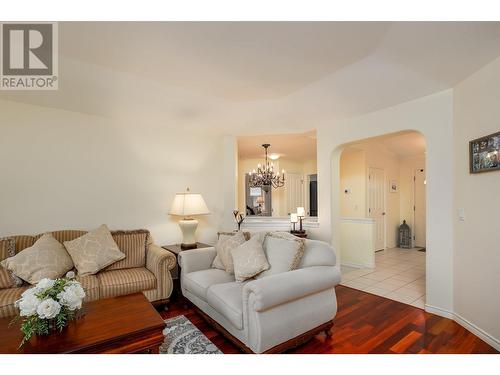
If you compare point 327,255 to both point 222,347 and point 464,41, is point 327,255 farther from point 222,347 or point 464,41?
point 464,41

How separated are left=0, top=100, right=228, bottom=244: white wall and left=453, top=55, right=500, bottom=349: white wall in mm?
3198

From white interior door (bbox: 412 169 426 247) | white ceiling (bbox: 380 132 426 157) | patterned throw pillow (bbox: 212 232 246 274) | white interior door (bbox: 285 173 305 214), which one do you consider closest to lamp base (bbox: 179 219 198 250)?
patterned throw pillow (bbox: 212 232 246 274)

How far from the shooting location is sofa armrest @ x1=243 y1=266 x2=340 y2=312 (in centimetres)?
Answer: 192

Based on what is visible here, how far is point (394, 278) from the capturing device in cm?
415

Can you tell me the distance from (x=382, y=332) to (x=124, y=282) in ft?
8.43

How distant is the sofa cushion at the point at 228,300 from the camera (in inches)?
81.7

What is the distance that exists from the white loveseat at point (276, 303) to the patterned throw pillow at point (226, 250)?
0.74 ft

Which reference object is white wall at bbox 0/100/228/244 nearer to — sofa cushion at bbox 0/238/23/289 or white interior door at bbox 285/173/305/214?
sofa cushion at bbox 0/238/23/289

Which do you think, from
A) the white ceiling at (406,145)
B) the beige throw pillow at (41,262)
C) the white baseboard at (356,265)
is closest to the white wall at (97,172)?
the beige throw pillow at (41,262)

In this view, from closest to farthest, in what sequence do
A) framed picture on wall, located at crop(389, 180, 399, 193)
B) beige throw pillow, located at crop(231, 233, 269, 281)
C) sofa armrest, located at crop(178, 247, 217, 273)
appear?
beige throw pillow, located at crop(231, 233, 269, 281) → sofa armrest, located at crop(178, 247, 217, 273) → framed picture on wall, located at crop(389, 180, 399, 193)

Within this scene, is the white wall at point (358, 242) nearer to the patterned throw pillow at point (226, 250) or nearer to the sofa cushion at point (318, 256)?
the sofa cushion at point (318, 256)

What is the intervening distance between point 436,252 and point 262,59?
2.76 meters

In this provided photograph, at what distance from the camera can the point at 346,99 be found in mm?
3328
